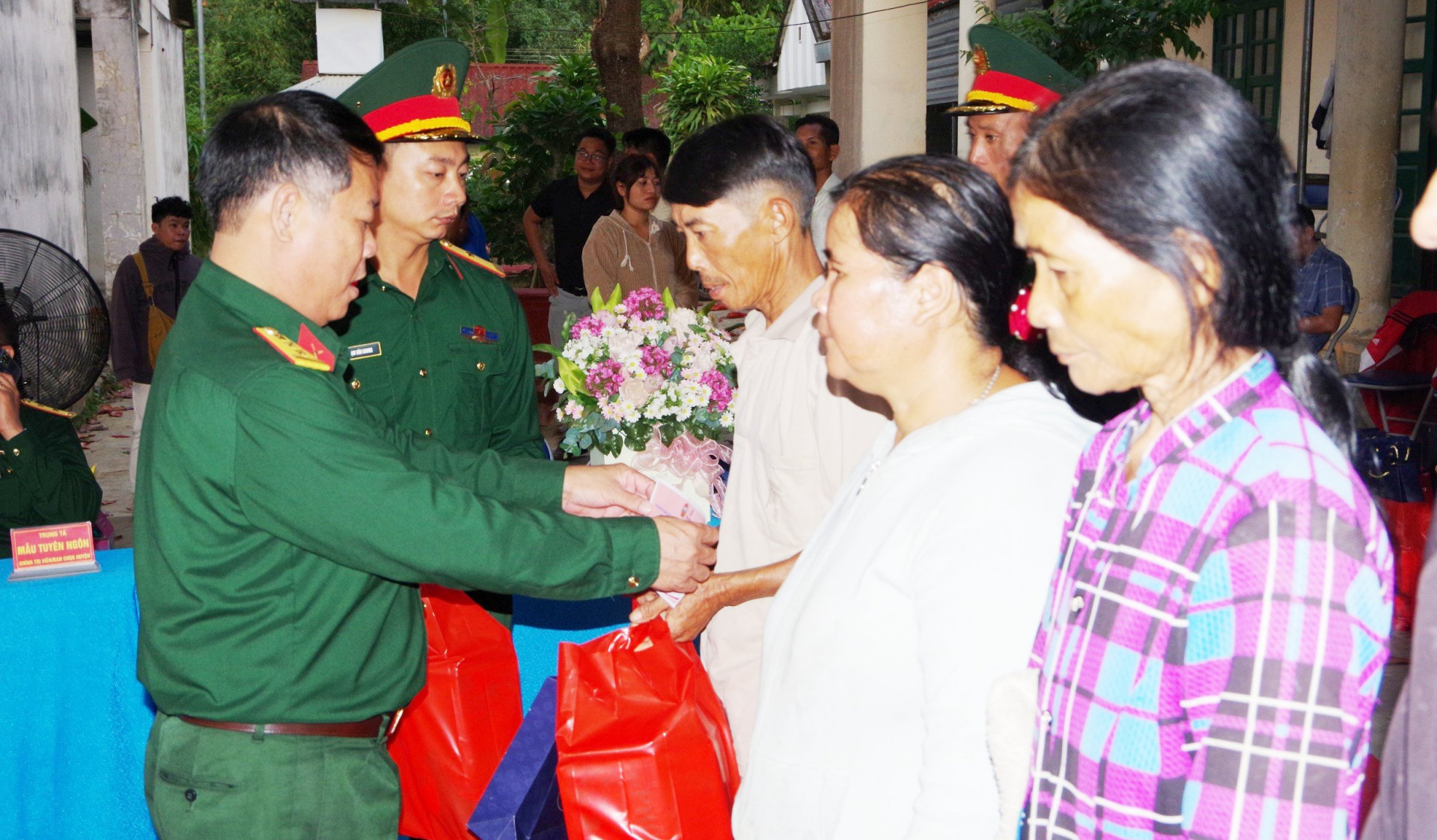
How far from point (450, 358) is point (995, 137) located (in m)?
1.52

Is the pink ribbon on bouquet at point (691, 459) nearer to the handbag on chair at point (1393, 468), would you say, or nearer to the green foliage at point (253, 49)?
the handbag on chair at point (1393, 468)

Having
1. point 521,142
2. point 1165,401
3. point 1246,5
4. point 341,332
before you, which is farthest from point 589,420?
point 521,142

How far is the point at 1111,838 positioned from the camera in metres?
1.17

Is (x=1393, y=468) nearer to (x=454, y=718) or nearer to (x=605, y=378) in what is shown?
(x=605, y=378)

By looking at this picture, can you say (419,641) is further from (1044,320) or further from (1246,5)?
(1246,5)

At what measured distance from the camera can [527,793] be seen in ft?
7.70

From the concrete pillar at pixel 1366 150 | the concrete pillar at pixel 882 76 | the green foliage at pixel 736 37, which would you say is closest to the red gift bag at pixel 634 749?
the concrete pillar at pixel 1366 150

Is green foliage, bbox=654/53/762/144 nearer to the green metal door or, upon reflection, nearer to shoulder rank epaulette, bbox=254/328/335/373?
the green metal door

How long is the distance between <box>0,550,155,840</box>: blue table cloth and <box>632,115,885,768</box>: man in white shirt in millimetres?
1540

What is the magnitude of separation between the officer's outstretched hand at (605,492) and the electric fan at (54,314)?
4.31 metres

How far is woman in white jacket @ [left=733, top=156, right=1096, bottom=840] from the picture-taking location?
1.31m

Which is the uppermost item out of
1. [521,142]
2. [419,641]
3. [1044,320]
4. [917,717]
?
[521,142]

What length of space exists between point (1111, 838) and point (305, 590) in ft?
4.33

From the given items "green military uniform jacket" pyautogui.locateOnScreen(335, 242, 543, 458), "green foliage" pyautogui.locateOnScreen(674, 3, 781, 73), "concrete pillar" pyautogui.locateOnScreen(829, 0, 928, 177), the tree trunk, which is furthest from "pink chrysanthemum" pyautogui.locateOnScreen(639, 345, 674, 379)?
"green foliage" pyautogui.locateOnScreen(674, 3, 781, 73)
